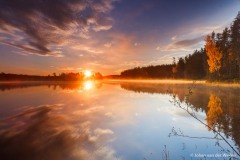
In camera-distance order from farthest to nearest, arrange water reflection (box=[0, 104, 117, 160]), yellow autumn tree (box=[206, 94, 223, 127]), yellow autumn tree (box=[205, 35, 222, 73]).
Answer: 1. yellow autumn tree (box=[205, 35, 222, 73])
2. yellow autumn tree (box=[206, 94, 223, 127])
3. water reflection (box=[0, 104, 117, 160])

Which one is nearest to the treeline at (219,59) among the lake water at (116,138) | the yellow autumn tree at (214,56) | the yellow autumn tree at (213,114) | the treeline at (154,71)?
the yellow autumn tree at (214,56)

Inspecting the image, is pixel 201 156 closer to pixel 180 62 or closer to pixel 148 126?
pixel 148 126

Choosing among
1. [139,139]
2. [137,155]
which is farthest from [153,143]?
[137,155]

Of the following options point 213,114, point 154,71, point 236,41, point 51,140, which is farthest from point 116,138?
point 154,71

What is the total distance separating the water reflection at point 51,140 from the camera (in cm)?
887

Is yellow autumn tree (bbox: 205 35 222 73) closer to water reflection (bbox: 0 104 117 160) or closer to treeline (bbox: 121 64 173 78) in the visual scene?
water reflection (bbox: 0 104 117 160)

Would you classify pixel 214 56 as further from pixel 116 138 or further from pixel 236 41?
Result: pixel 116 138

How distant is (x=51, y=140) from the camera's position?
426 inches

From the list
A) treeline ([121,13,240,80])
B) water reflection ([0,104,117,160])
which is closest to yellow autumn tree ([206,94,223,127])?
water reflection ([0,104,117,160])

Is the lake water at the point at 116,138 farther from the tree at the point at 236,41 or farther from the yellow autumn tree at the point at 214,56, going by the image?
the yellow autumn tree at the point at 214,56

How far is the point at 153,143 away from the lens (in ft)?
34.2

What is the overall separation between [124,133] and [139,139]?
140 centimetres

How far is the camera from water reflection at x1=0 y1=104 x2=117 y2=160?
8.87 metres

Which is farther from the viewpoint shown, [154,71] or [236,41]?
[154,71]
